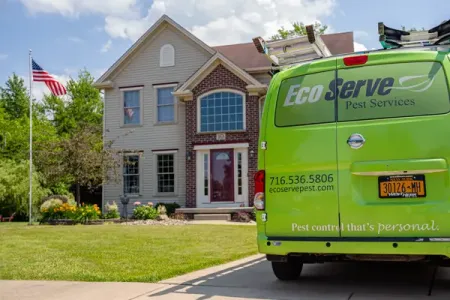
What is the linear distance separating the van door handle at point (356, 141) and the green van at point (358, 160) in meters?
0.01

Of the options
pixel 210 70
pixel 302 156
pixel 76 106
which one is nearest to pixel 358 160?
pixel 302 156

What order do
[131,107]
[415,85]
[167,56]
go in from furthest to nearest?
1. [131,107]
2. [167,56]
3. [415,85]

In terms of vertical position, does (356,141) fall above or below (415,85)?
below

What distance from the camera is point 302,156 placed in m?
5.87

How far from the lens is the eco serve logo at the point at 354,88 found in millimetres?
5535

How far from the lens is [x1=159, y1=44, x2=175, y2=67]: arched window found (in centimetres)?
2517

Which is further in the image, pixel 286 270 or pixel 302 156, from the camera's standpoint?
pixel 286 270

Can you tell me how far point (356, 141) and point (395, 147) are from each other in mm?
396

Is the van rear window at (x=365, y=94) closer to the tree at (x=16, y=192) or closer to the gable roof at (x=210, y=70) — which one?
the gable roof at (x=210, y=70)

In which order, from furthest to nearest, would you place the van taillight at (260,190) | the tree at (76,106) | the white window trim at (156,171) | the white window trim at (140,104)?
the tree at (76,106)
the white window trim at (140,104)
the white window trim at (156,171)
the van taillight at (260,190)

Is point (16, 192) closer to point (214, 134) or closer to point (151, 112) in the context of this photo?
point (151, 112)

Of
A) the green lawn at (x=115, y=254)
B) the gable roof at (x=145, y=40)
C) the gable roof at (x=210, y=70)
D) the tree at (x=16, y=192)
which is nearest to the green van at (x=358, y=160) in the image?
the green lawn at (x=115, y=254)

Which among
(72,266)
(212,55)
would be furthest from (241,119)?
(72,266)

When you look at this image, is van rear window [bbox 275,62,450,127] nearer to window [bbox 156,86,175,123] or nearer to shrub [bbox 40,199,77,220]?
shrub [bbox 40,199,77,220]
